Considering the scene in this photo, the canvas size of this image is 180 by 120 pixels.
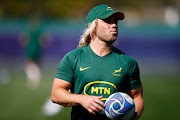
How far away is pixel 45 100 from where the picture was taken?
10.3 m

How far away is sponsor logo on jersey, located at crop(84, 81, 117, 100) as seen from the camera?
3.87 meters

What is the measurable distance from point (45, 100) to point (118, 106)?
6988mm

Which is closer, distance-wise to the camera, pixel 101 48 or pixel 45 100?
pixel 101 48

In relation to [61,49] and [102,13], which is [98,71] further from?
[61,49]

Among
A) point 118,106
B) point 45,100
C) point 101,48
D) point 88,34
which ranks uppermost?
point 88,34

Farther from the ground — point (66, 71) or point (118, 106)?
point (66, 71)

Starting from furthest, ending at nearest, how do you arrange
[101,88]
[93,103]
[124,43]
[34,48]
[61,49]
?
1. [61,49]
2. [124,43]
3. [34,48]
4. [101,88]
5. [93,103]

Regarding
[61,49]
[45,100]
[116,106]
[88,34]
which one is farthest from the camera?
[61,49]

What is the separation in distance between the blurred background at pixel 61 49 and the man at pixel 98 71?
14.1 ft

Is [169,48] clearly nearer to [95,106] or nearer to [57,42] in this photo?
[57,42]

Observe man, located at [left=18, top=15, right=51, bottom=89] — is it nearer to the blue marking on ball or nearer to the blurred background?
the blurred background

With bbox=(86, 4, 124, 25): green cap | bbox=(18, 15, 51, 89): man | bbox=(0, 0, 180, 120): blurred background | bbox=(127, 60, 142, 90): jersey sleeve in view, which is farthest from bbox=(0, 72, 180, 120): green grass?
bbox=(86, 4, 124, 25): green cap

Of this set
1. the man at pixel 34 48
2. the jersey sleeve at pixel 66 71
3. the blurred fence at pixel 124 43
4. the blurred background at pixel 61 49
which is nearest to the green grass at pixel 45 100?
the blurred background at pixel 61 49

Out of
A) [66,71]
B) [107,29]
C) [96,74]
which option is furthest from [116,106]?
[107,29]
